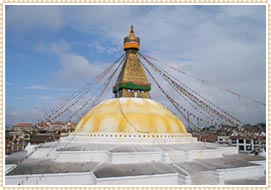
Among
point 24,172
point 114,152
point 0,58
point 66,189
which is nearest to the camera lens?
point 66,189

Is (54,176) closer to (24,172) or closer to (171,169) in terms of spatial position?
(24,172)

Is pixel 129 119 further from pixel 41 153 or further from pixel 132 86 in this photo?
pixel 41 153

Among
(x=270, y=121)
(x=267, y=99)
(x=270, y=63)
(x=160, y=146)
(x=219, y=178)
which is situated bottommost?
(x=219, y=178)

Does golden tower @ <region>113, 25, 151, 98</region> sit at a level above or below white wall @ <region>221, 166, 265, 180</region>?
above

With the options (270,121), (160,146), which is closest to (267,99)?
(270,121)

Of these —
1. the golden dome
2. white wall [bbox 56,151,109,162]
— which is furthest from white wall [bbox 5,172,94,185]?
the golden dome

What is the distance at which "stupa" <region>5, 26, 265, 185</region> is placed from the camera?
7.18m

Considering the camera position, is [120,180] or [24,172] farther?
[24,172]

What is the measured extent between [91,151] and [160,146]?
2672mm

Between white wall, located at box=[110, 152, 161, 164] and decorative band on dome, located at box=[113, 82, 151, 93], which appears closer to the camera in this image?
white wall, located at box=[110, 152, 161, 164]

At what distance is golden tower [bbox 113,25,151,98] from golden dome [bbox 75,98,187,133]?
637mm

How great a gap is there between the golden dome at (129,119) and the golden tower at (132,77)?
637 mm

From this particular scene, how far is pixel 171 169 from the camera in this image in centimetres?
770

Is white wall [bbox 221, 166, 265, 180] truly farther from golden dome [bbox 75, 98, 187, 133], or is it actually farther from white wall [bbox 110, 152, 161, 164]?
golden dome [bbox 75, 98, 187, 133]
